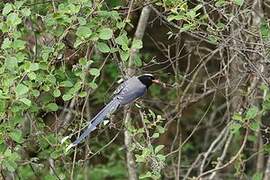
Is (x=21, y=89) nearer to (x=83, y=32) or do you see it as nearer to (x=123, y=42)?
(x=83, y=32)

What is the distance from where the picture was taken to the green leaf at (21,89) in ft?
10.9

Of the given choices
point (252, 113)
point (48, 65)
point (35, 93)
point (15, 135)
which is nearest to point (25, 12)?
point (48, 65)

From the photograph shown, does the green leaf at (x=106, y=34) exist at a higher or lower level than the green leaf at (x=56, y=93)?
higher

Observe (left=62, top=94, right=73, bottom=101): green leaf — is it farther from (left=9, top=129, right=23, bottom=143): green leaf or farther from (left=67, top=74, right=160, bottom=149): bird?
(left=9, top=129, right=23, bottom=143): green leaf

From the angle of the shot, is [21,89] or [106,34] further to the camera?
[106,34]

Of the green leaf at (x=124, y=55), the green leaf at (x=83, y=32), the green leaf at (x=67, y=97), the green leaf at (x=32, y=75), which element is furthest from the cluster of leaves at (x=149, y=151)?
the green leaf at (x=32, y=75)

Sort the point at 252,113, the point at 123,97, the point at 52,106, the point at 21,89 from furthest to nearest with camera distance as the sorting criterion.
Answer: the point at 252,113, the point at 52,106, the point at 123,97, the point at 21,89

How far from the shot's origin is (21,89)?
3334mm

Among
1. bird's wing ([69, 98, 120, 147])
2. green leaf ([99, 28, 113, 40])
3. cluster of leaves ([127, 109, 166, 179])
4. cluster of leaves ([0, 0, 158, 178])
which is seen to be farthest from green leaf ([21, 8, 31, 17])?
cluster of leaves ([127, 109, 166, 179])

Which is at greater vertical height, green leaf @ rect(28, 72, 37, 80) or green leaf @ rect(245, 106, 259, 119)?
green leaf @ rect(28, 72, 37, 80)

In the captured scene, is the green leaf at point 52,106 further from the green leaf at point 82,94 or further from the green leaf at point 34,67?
the green leaf at point 34,67

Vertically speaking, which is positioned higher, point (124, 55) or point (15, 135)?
point (124, 55)

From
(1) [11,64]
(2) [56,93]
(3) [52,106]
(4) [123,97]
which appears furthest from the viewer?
(3) [52,106]

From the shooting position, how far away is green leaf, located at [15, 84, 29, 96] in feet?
10.9
